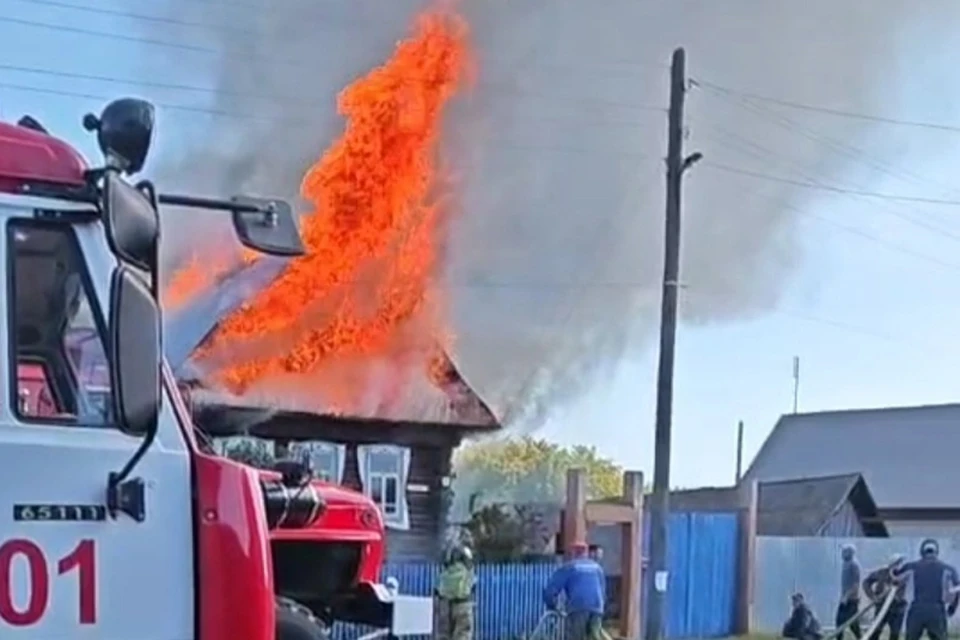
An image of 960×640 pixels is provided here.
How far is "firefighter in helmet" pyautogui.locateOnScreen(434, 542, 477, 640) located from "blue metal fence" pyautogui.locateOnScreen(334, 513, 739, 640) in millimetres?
2750

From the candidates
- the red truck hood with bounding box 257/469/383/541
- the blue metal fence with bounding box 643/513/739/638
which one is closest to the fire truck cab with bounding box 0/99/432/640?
the red truck hood with bounding box 257/469/383/541

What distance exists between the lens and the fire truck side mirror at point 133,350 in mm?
3629

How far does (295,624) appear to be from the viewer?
490 centimetres

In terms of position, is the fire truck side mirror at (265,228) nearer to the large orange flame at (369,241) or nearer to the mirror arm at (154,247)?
the mirror arm at (154,247)

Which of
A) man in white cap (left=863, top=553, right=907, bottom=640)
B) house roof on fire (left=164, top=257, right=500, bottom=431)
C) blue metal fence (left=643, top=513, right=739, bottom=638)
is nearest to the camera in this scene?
house roof on fire (left=164, top=257, right=500, bottom=431)

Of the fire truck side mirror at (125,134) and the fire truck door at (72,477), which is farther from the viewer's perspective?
the fire truck side mirror at (125,134)

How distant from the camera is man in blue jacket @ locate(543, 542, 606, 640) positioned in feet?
57.2

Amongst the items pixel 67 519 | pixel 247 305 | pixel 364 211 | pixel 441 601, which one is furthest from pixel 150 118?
pixel 441 601

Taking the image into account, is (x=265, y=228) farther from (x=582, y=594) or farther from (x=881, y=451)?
(x=881, y=451)

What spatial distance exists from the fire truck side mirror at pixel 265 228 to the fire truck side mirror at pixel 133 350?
0.75 metres

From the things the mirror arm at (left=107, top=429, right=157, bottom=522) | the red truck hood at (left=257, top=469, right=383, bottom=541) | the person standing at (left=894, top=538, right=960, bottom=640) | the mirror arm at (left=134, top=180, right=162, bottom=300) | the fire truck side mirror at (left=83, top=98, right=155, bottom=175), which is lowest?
the person standing at (left=894, top=538, right=960, bottom=640)

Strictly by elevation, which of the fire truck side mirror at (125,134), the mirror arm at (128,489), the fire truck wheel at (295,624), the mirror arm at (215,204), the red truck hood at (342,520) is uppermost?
the fire truck side mirror at (125,134)

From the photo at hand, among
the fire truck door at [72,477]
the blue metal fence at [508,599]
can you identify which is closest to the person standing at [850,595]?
the blue metal fence at [508,599]

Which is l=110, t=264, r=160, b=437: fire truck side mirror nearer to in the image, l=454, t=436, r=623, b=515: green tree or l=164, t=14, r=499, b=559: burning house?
l=164, t=14, r=499, b=559: burning house
